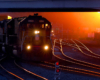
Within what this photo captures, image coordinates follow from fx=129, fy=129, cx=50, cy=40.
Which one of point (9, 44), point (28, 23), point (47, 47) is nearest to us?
point (47, 47)

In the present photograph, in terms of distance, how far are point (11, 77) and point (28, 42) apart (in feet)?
13.1

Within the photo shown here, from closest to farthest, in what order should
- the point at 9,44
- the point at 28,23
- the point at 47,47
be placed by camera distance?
the point at 47,47 → the point at 28,23 → the point at 9,44

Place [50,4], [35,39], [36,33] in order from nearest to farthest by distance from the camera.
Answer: [50,4]
[35,39]
[36,33]

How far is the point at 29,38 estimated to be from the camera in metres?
11.2

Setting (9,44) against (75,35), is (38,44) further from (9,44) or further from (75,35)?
(75,35)

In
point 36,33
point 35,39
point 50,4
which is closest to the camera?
point 50,4

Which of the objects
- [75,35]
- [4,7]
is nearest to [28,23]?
[4,7]

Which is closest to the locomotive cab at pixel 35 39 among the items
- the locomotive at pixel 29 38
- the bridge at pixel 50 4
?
the locomotive at pixel 29 38

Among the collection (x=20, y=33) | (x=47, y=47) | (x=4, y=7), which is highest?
(x=4, y=7)

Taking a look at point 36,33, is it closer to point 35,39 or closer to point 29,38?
point 35,39

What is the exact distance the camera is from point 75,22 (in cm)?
5816

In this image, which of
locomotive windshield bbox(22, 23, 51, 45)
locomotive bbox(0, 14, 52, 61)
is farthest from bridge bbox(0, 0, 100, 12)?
locomotive windshield bbox(22, 23, 51, 45)

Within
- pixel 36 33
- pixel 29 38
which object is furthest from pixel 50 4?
pixel 29 38

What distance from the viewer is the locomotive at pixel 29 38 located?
10.3 m
